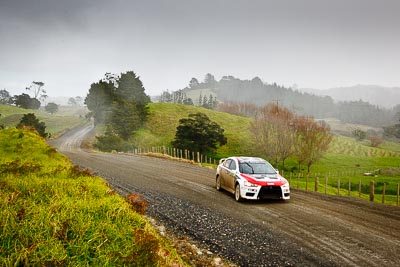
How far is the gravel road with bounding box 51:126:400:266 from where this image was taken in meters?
7.13

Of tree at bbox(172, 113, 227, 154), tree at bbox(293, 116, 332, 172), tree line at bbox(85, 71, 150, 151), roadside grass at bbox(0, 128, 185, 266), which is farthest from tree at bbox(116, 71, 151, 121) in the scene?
roadside grass at bbox(0, 128, 185, 266)

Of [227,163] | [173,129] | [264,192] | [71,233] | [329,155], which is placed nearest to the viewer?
[71,233]

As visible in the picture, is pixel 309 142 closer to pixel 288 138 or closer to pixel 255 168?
pixel 288 138

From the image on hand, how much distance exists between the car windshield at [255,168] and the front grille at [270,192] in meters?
1.19

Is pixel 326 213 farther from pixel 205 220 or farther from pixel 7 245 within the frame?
pixel 7 245

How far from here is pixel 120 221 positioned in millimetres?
5652

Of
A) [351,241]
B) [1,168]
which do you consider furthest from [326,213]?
Result: [1,168]

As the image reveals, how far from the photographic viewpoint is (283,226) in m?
9.38

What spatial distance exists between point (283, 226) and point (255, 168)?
15.8ft

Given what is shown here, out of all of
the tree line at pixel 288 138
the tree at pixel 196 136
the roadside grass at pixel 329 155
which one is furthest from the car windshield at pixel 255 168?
the tree at pixel 196 136

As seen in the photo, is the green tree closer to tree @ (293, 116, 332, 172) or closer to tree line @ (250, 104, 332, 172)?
tree line @ (250, 104, 332, 172)

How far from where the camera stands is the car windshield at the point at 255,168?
1378cm

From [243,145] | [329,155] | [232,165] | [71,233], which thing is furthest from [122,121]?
[71,233]

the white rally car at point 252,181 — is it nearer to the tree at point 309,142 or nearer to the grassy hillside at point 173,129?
the tree at point 309,142
